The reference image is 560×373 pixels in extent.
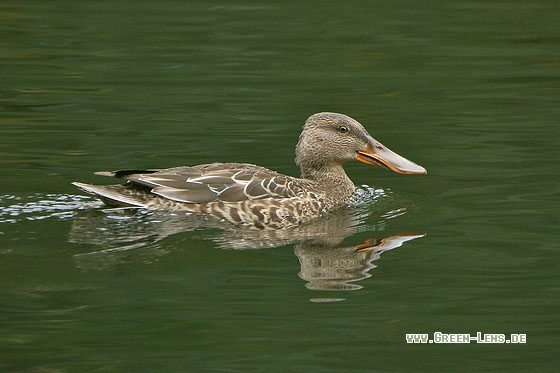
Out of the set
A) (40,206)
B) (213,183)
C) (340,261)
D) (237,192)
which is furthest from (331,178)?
(40,206)

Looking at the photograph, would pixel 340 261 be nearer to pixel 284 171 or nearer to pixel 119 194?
pixel 119 194

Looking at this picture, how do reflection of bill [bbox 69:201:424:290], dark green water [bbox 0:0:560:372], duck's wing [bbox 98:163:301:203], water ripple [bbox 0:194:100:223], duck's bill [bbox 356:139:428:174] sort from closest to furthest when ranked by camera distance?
dark green water [bbox 0:0:560:372], reflection of bill [bbox 69:201:424:290], water ripple [bbox 0:194:100:223], duck's wing [bbox 98:163:301:203], duck's bill [bbox 356:139:428:174]

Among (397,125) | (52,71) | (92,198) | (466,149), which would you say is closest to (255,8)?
(52,71)

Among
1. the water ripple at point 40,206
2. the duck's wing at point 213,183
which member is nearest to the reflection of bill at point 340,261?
the duck's wing at point 213,183

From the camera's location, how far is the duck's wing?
31.8ft

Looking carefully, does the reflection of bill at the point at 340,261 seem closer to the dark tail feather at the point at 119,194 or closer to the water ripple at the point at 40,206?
the dark tail feather at the point at 119,194

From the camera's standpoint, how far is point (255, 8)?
18.2 meters

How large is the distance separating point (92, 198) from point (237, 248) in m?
1.80

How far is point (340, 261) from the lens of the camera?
28.7 ft

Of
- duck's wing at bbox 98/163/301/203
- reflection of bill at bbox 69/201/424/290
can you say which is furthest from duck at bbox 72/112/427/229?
reflection of bill at bbox 69/201/424/290

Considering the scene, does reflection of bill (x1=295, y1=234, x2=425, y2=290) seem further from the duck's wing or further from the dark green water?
the duck's wing

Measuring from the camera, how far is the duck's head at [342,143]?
1067 cm

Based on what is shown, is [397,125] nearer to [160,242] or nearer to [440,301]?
[160,242]

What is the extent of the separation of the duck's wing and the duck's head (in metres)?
0.65
